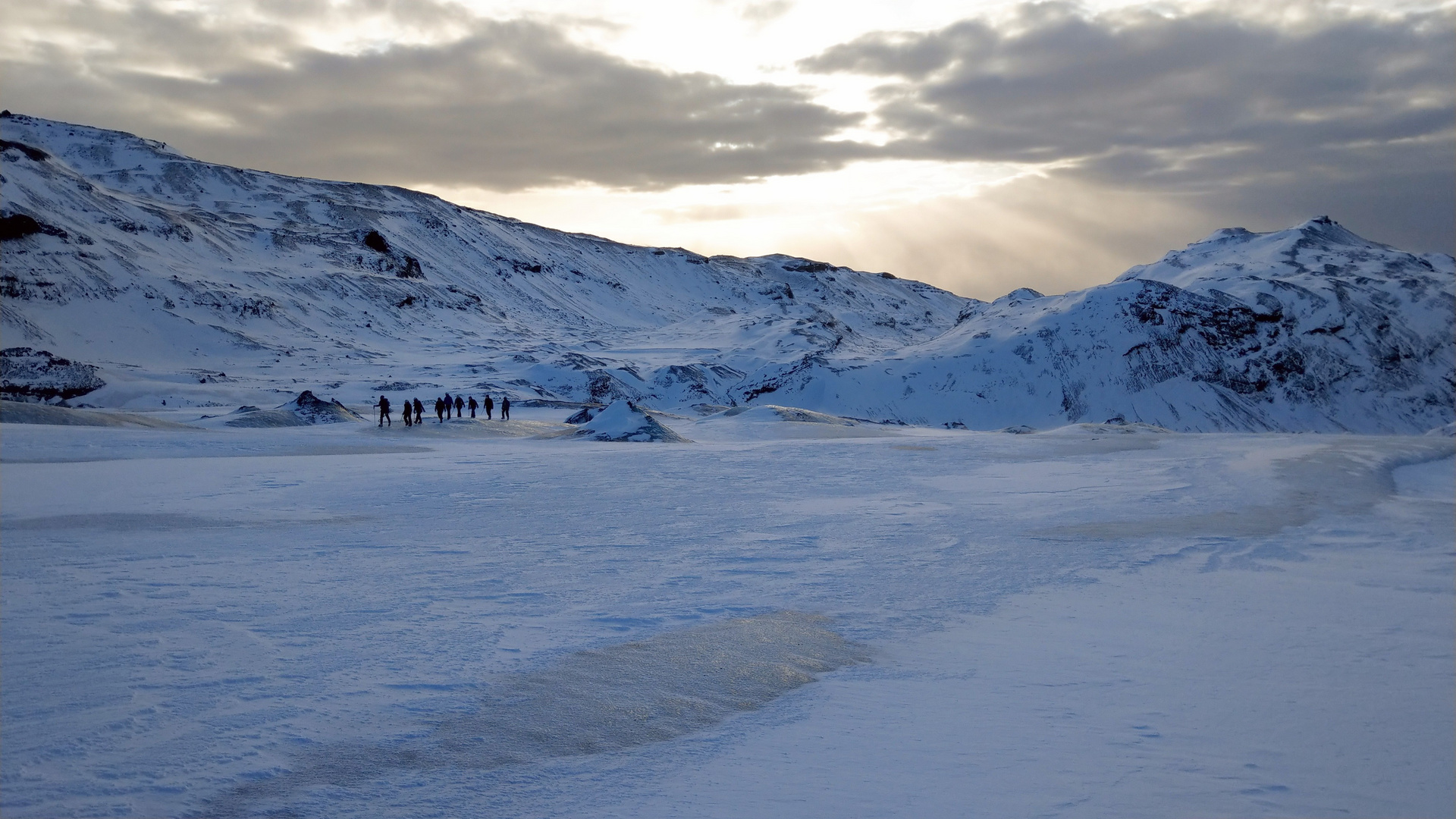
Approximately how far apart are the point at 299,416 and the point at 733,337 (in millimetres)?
70372

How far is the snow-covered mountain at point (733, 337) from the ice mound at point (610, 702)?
44.4 m

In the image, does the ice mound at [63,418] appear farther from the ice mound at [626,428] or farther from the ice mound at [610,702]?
the ice mound at [610,702]

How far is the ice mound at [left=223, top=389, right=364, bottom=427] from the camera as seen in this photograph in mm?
27328

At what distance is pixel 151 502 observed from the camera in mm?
11930

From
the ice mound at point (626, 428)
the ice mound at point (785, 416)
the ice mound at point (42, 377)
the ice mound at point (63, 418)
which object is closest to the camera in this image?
the ice mound at point (63, 418)

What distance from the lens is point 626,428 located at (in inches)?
1017

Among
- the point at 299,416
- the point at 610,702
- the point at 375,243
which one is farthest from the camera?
the point at 375,243

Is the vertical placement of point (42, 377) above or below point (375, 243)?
below

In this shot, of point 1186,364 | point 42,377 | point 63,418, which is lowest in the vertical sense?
point 63,418

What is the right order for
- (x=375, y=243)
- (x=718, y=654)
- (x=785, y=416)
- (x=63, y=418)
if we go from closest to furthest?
1. (x=718, y=654)
2. (x=63, y=418)
3. (x=785, y=416)
4. (x=375, y=243)

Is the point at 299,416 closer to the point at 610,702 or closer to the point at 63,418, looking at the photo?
the point at 63,418

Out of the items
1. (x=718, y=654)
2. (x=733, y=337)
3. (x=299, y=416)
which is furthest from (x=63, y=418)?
(x=733, y=337)

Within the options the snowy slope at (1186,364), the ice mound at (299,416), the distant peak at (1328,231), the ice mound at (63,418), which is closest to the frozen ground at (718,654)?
the ice mound at (63,418)

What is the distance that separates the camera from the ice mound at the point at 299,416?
27328 mm
